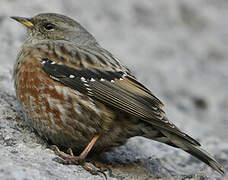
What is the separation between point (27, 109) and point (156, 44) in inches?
195

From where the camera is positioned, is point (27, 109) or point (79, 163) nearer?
point (79, 163)

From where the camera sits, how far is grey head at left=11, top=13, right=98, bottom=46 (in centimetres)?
586

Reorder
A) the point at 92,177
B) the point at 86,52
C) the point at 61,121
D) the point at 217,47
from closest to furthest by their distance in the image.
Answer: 1. the point at 92,177
2. the point at 61,121
3. the point at 86,52
4. the point at 217,47

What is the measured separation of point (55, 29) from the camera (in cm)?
588

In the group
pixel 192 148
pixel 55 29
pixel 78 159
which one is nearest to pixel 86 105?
pixel 78 159

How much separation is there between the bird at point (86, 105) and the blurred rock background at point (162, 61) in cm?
30

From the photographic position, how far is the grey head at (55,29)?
5855 millimetres

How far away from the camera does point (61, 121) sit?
477cm

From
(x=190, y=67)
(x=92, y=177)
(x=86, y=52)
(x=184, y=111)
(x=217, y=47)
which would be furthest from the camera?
(x=217, y=47)

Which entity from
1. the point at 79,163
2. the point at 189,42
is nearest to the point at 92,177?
the point at 79,163

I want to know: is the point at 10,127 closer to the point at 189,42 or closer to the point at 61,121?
the point at 61,121

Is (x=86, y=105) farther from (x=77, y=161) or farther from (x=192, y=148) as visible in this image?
(x=192, y=148)

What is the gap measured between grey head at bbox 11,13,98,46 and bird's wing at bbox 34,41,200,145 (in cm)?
57

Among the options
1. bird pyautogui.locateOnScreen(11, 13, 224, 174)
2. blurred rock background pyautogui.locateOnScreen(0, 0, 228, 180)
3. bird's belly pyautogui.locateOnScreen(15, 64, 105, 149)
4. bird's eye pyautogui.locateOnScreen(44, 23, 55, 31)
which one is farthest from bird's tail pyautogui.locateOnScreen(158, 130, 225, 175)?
bird's eye pyautogui.locateOnScreen(44, 23, 55, 31)
